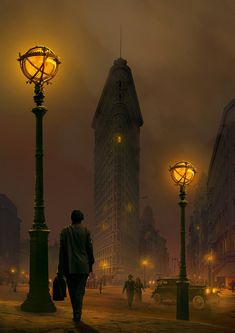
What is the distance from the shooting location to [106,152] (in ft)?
539

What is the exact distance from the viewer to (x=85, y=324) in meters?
7.75

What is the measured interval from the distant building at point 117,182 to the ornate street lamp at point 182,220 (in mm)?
113473

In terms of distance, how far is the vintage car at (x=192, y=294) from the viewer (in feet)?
88.2

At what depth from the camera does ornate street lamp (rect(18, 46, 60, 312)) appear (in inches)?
364

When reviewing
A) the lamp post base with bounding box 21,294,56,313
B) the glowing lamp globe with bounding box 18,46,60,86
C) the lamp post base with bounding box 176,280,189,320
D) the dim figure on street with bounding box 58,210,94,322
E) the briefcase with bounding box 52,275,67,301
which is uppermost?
the glowing lamp globe with bounding box 18,46,60,86

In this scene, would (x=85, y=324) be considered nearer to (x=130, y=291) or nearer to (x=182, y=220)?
(x=182, y=220)

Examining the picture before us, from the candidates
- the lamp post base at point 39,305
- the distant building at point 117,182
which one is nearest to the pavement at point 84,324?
the lamp post base at point 39,305

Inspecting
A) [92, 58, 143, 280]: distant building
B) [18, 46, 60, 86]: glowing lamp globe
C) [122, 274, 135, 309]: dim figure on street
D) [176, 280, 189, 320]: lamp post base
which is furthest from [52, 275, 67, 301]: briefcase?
[92, 58, 143, 280]: distant building

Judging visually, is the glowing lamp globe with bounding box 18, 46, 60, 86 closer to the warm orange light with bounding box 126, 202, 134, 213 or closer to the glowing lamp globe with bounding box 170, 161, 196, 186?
the glowing lamp globe with bounding box 170, 161, 196, 186

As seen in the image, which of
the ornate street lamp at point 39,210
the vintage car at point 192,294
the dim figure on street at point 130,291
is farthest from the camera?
the vintage car at point 192,294

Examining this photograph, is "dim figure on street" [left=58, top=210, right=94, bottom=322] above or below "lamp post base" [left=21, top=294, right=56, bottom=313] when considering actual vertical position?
above

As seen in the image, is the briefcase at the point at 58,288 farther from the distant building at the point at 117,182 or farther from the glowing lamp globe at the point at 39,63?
the distant building at the point at 117,182

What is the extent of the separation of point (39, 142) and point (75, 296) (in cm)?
329

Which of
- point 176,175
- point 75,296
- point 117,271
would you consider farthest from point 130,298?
point 117,271
